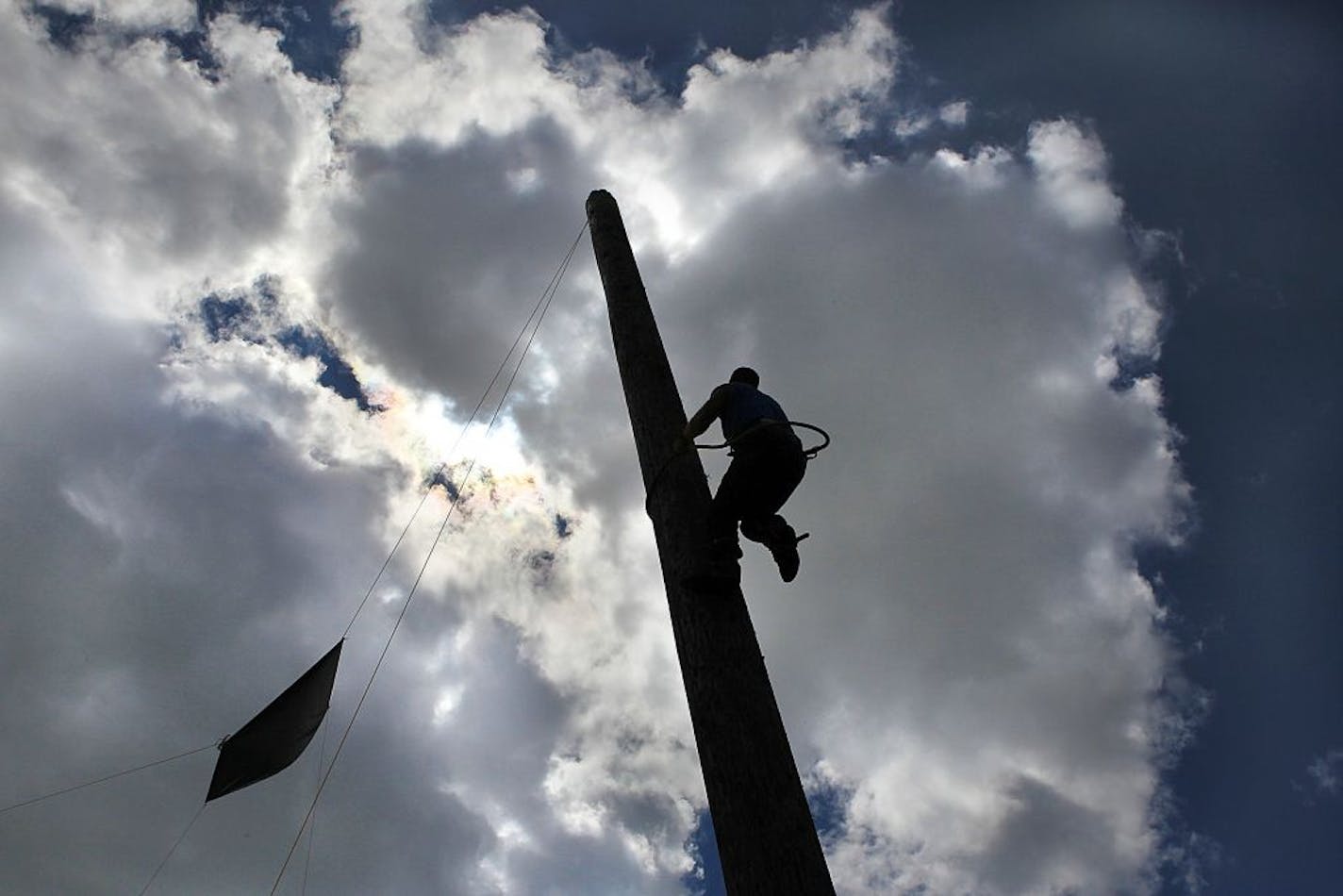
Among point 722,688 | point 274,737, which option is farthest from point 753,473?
point 274,737

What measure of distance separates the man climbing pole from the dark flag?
4762 mm

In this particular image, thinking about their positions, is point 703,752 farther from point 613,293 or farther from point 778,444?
point 613,293

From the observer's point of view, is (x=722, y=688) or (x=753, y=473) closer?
(x=722, y=688)

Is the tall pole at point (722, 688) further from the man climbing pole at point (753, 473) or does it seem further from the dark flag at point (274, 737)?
Answer: the dark flag at point (274, 737)

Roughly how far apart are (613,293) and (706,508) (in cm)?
165

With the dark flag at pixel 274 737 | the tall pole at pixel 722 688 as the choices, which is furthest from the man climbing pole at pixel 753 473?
the dark flag at pixel 274 737

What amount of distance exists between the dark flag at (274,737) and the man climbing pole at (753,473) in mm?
4762

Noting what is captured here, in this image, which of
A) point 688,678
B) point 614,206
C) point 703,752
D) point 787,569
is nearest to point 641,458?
point 787,569

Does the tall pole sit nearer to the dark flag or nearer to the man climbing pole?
the man climbing pole

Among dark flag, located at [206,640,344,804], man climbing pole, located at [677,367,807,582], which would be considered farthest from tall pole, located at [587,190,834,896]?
dark flag, located at [206,640,344,804]

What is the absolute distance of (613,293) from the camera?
4.27m

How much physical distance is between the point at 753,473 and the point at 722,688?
89cm

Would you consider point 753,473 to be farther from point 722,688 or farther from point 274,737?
point 274,737

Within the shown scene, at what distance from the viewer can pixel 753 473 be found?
3076 mm
